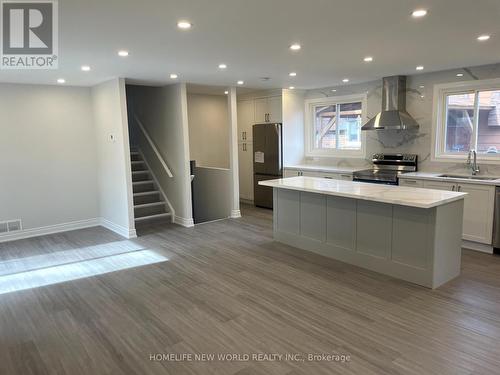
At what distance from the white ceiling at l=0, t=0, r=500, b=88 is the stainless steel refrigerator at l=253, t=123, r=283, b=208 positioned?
80.2 inches

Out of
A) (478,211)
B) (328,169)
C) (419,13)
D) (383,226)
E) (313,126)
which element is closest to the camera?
(419,13)

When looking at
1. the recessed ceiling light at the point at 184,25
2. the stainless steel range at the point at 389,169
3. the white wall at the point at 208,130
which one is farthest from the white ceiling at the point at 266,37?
the white wall at the point at 208,130

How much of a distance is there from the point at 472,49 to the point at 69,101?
6039 millimetres

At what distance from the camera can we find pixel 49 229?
6.27m

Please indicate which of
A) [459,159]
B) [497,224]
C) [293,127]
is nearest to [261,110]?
[293,127]

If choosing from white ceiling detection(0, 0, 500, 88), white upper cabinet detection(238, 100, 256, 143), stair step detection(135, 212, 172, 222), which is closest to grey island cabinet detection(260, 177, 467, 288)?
white ceiling detection(0, 0, 500, 88)

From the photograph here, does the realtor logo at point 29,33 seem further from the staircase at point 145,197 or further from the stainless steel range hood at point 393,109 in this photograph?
the stainless steel range hood at point 393,109

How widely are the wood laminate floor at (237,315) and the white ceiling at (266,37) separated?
8.14 ft

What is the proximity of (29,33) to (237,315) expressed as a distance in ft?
9.84

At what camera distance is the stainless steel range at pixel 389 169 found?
5.79 meters

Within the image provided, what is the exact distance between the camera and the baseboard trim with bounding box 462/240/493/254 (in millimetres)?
4847

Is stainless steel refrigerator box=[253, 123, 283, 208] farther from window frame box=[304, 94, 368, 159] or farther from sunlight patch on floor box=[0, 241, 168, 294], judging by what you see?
sunlight patch on floor box=[0, 241, 168, 294]

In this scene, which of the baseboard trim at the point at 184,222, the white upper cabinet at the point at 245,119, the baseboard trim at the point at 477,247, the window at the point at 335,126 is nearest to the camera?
the baseboard trim at the point at 477,247

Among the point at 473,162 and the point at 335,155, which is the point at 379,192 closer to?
the point at 473,162
